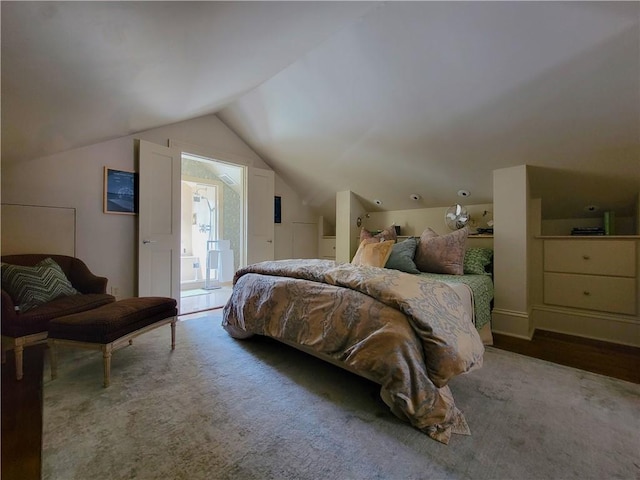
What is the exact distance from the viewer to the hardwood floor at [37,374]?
1192 mm

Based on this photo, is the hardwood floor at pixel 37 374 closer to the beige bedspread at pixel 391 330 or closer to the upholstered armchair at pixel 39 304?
the upholstered armchair at pixel 39 304

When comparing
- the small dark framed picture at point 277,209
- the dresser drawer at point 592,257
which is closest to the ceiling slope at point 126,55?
the small dark framed picture at point 277,209

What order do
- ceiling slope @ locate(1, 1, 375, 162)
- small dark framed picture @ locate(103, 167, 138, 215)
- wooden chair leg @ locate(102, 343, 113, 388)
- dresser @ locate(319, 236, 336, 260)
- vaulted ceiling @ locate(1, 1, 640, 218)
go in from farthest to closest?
dresser @ locate(319, 236, 336, 260), small dark framed picture @ locate(103, 167, 138, 215), wooden chair leg @ locate(102, 343, 113, 388), vaulted ceiling @ locate(1, 1, 640, 218), ceiling slope @ locate(1, 1, 375, 162)

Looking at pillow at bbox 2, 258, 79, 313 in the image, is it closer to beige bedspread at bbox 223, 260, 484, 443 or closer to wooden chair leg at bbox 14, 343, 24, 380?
wooden chair leg at bbox 14, 343, 24, 380

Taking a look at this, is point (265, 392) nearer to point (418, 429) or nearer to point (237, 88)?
point (418, 429)

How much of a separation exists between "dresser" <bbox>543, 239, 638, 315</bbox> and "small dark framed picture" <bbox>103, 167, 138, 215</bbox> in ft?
15.5

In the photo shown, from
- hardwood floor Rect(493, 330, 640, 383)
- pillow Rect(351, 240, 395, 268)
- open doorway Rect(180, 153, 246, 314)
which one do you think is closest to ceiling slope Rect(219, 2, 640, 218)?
Result: pillow Rect(351, 240, 395, 268)

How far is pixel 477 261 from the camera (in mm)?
3014

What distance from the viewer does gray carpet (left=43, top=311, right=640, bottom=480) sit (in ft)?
3.74

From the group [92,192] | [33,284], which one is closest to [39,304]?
[33,284]

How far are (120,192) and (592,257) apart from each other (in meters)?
5.06

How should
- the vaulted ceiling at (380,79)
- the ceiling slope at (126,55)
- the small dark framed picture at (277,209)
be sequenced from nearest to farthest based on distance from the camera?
the ceiling slope at (126,55) → the vaulted ceiling at (380,79) → the small dark framed picture at (277,209)

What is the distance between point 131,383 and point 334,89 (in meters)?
2.98

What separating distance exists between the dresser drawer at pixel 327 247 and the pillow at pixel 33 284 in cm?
382
